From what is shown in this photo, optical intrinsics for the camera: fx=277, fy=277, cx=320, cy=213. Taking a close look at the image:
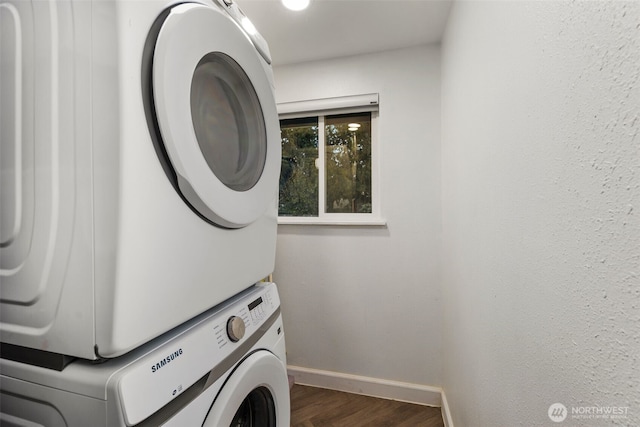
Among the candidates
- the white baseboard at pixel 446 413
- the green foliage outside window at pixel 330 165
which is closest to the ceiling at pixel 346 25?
the green foliage outside window at pixel 330 165

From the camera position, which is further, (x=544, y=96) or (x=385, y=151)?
(x=385, y=151)

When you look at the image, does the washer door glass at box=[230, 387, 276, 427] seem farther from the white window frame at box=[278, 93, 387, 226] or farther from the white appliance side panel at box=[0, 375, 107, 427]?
the white window frame at box=[278, 93, 387, 226]

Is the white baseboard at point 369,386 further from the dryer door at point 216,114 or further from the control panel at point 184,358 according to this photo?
the dryer door at point 216,114

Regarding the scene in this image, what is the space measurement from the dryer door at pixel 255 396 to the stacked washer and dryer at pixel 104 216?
1 cm

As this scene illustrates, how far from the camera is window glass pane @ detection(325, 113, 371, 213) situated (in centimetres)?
190

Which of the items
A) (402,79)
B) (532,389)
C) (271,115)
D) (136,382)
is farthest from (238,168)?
(402,79)

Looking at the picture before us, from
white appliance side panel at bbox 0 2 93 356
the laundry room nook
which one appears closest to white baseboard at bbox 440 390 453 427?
the laundry room nook

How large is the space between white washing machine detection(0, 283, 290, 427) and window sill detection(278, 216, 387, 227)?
116 centimetres

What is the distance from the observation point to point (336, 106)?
183 cm

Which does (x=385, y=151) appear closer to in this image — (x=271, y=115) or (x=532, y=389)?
(x=271, y=115)

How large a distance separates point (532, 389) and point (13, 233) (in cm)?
106

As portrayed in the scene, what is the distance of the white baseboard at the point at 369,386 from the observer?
172 centimetres

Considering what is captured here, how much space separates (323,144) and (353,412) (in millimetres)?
1714

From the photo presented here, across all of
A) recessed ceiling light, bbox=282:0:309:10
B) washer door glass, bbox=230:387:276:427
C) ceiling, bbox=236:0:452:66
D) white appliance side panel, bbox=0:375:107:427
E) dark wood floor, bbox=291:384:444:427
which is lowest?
dark wood floor, bbox=291:384:444:427
